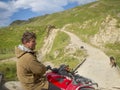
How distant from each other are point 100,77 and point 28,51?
17.0 meters

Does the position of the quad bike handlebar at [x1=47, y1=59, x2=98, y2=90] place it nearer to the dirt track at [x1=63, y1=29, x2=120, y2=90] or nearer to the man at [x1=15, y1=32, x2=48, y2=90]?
the man at [x1=15, y1=32, x2=48, y2=90]

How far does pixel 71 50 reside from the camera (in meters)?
44.0

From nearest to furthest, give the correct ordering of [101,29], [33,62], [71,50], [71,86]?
[33,62], [71,86], [71,50], [101,29]

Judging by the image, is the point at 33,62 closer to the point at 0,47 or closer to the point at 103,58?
the point at 103,58

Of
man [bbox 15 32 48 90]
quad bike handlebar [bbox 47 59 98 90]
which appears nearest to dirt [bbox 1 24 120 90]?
quad bike handlebar [bbox 47 59 98 90]

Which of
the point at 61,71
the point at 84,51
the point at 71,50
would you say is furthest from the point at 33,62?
the point at 71,50

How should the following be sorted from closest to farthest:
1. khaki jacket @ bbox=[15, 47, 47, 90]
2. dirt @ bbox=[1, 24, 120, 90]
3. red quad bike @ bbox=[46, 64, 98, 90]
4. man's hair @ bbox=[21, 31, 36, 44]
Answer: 1. khaki jacket @ bbox=[15, 47, 47, 90]
2. man's hair @ bbox=[21, 31, 36, 44]
3. red quad bike @ bbox=[46, 64, 98, 90]
4. dirt @ bbox=[1, 24, 120, 90]

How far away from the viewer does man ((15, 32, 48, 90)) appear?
6.75 m

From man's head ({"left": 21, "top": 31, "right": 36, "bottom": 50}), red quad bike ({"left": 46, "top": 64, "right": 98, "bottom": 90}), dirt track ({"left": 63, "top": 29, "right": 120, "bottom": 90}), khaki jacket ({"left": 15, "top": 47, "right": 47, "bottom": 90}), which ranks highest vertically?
man's head ({"left": 21, "top": 31, "right": 36, "bottom": 50})

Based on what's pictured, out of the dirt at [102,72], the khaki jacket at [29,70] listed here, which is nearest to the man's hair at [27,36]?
the khaki jacket at [29,70]

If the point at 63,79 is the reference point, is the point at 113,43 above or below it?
below

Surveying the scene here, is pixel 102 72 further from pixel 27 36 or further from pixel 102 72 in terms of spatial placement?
pixel 27 36

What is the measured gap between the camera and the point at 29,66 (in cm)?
673

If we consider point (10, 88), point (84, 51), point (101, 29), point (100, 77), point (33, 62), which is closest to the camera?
point (33, 62)
